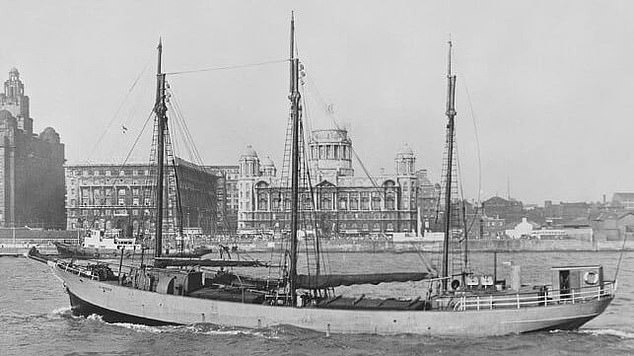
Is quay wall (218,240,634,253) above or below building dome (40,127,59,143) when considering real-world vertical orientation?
below

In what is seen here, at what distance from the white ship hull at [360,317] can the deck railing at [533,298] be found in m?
0.31

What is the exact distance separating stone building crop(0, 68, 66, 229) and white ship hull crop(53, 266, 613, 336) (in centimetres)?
11487

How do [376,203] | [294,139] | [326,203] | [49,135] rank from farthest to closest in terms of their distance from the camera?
[49,135], [376,203], [326,203], [294,139]

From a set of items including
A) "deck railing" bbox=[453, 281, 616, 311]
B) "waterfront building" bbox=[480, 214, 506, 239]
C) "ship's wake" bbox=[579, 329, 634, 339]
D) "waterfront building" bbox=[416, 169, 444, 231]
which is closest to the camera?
"deck railing" bbox=[453, 281, 616, 311]

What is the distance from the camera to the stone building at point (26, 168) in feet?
496

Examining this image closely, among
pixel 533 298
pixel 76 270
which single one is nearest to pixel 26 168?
pixel 76 270

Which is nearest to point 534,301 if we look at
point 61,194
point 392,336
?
point 392,336

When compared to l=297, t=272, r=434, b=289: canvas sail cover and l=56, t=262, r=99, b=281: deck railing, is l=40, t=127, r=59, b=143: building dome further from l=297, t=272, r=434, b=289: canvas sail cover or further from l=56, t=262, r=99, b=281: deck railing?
l=297, t=272, r=434, b=289: canvas sail cover

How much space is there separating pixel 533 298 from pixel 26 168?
453 ft

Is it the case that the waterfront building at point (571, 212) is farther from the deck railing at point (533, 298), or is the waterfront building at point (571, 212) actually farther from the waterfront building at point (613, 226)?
the deck railing at point (533, 298)

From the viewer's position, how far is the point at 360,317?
1437 inches

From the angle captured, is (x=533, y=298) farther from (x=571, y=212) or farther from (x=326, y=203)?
(x=571, y=212)

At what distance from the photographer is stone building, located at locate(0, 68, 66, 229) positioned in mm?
151125

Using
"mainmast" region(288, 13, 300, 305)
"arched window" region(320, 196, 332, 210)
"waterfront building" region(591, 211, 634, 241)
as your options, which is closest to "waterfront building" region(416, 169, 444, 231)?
"arched window" region(320, 196, 332, 210)
